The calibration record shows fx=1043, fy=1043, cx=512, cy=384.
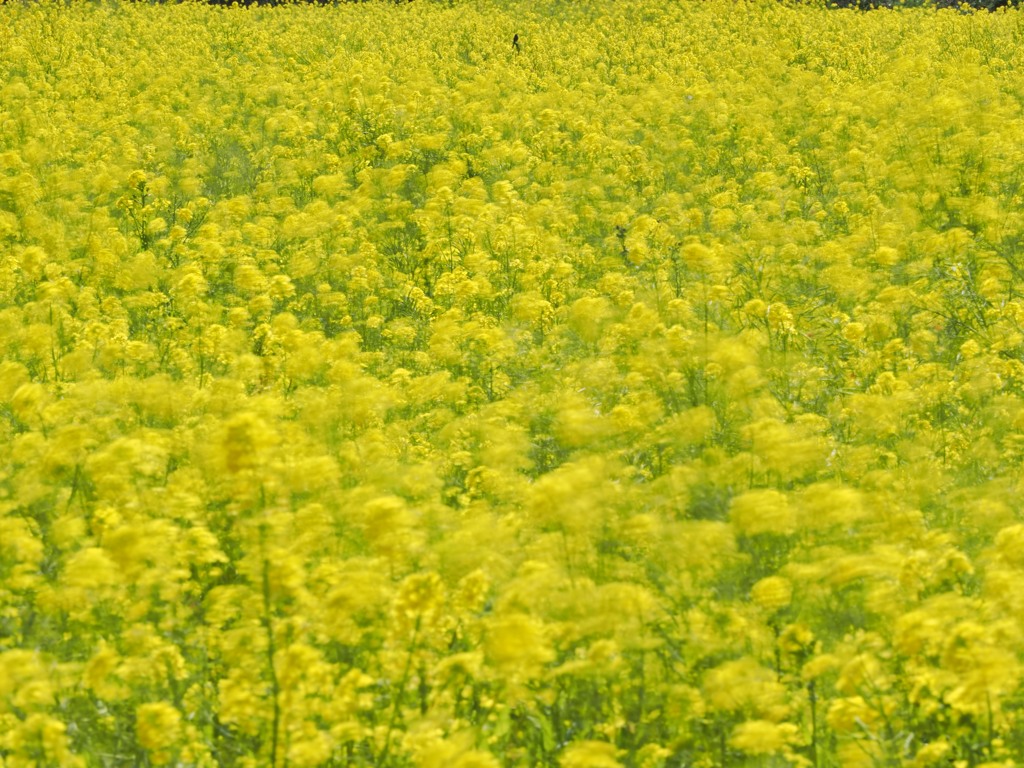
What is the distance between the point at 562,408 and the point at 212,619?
80.1 inches

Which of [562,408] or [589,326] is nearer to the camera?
[562,408]

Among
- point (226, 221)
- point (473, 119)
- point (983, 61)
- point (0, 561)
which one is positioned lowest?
point (0, 561)

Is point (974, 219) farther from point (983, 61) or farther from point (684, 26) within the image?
point (684, 26)

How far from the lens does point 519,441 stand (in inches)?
183

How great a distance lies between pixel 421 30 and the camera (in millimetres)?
18625

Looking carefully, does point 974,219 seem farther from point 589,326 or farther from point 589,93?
point 589,93

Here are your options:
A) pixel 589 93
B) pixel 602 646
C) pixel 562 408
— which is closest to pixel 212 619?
pixel 602 646

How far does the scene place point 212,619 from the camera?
3.30m

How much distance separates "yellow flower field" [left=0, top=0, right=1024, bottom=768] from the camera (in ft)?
9.64

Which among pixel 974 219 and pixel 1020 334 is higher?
pixel 974 219

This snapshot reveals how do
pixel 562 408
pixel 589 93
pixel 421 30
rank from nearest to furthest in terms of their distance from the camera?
pixel 562 408 → pixel 589 93 → pixel 421 30

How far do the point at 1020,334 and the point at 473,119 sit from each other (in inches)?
294

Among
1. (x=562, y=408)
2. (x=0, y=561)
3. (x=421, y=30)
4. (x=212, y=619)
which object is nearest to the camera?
(x=212, y=619)

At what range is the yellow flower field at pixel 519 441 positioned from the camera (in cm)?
294
